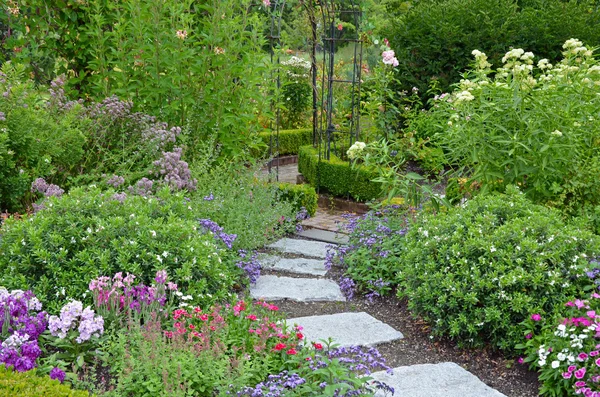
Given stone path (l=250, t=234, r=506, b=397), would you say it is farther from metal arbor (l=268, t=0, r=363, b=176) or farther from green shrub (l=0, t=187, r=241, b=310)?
metal arbor (l=268, t=0, r=363, b=176)

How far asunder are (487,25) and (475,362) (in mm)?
6569

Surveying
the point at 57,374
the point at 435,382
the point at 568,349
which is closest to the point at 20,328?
the point at 57,374

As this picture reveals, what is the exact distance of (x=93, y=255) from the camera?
3.64 m

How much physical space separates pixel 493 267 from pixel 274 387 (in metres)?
1.57

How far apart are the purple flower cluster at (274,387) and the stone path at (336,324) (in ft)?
1.36

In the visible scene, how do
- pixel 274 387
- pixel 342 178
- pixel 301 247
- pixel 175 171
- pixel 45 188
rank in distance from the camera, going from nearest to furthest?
pixel 274 387 → pixel 45 188 → pixel 175 171 → pixel 301 247 → pixel 342 178

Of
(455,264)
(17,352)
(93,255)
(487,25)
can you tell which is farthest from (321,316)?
(487,25)

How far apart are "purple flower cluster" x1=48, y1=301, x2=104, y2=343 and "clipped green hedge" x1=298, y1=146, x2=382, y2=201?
4455 mm

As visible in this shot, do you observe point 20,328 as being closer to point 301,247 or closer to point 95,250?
point 95,250

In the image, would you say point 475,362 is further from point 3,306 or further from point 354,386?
point 3,306

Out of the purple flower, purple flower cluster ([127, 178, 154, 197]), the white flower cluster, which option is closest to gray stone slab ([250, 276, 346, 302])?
the white flower cluster

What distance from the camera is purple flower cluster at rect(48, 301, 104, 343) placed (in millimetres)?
3072

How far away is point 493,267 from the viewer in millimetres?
3664

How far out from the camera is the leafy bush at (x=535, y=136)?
4.45 meters
